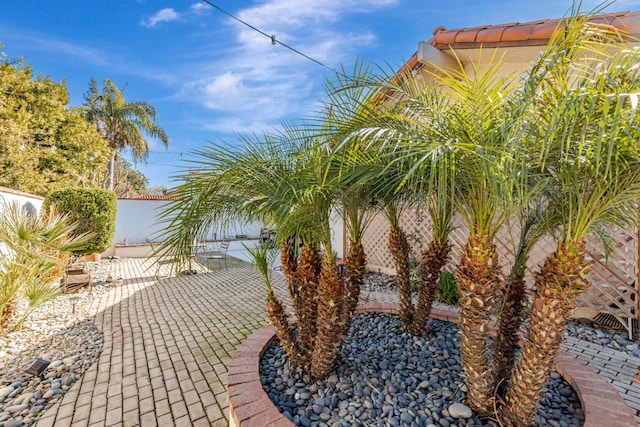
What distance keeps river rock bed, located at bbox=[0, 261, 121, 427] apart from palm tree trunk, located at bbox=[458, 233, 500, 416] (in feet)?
13.1

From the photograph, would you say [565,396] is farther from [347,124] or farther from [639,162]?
[347,124]

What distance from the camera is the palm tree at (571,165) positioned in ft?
4.87

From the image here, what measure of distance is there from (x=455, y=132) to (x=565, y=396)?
8.49 feet

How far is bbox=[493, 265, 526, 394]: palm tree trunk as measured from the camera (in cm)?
255

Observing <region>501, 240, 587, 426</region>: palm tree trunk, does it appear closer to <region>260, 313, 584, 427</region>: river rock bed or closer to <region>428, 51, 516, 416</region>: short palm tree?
<region>428, 51, 516, 416</region>: short palm tree

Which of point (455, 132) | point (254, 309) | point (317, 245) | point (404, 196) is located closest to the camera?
point (455, 132)

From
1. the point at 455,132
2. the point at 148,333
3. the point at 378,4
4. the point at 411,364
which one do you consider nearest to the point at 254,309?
the point at 148,333

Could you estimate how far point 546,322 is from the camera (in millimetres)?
1933

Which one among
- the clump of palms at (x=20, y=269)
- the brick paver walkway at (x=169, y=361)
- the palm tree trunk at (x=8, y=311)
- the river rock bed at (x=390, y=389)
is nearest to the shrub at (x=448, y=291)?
the brick paver walkway at (x=169, y=361)

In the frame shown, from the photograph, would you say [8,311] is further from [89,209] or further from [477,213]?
[477,213]

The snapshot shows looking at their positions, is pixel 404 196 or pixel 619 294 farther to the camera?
pixel 619 294

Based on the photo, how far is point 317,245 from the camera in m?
2.87

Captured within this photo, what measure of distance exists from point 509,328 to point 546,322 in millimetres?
718

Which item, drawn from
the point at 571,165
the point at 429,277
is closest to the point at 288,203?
the point at 571,165
